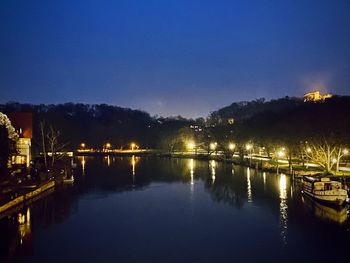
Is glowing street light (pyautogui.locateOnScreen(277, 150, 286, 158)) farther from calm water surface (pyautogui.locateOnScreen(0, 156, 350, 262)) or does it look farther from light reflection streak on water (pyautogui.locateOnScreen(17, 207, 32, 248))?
light reflection streak on water (pyautogui.locateOnScreen(17, 207, 32, 248))

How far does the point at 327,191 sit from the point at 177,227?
11017mm

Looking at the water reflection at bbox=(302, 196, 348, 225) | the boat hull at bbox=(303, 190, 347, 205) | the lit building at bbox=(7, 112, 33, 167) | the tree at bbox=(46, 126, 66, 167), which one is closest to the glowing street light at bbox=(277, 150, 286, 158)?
the water reflection at bbox=(302, 196, 348, 225)

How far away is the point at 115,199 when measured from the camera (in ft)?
97.7

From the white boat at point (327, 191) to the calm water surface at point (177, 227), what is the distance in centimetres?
70

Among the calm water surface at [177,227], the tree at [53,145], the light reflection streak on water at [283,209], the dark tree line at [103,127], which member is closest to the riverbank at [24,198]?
the calm water surface at [177,227]

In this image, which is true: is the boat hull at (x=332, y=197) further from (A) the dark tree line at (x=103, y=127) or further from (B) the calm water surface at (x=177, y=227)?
(A) the dark tree line at (x=103, y=127)

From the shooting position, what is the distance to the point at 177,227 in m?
21.2

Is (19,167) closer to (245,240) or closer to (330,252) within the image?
(245,240)

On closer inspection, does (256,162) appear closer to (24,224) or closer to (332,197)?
(332,197)

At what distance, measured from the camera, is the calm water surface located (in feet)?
55.2

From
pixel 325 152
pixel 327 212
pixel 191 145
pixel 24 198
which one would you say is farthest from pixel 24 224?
pixel 191 145

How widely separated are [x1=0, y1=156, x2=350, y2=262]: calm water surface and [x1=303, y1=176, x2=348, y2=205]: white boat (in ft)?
2.31

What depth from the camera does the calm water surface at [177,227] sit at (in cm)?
1681

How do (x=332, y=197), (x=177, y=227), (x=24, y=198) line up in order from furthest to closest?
(x=24, y=198) < (x=332, y=197) < (x=177, y=227)
